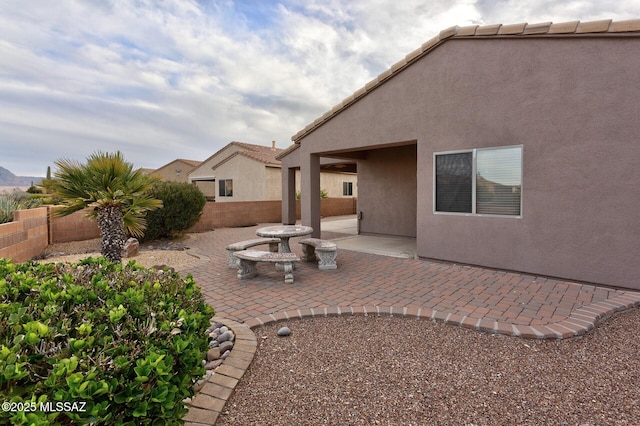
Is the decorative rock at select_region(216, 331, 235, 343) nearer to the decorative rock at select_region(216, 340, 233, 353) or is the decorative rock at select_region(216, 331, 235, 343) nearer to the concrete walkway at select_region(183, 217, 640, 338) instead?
the decorative rock at select_region(216, 340, 233, 353)

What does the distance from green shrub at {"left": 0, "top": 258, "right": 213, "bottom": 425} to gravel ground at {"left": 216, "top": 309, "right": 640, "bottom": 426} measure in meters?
0.85

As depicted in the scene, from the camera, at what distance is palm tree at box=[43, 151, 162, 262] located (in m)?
5.39

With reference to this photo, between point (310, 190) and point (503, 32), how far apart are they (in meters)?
5.95

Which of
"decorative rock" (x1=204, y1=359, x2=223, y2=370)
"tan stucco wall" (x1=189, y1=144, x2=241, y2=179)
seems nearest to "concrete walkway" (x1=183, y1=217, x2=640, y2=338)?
"decorative rock" (x1=204, y1=359, x2=223, y2=370)

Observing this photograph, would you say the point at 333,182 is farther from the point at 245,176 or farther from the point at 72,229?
the point at 72,229

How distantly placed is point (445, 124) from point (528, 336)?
4.66m

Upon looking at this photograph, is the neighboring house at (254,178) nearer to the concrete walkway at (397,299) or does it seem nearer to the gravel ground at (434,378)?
the concrete walkway at (397,299)

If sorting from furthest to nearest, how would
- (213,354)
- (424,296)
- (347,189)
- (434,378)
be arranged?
1. (347,189)
2. (424,296)
3. (213,354)
4. (434,378)

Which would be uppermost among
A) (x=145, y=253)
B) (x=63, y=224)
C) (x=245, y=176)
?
(x=245, y=176)

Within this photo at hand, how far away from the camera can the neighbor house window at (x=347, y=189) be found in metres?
24.3

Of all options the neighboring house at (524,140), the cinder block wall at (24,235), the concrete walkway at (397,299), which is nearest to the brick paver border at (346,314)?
the concrete walkway at (397,299)

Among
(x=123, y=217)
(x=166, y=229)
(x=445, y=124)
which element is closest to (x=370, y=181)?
(x=445, y=124)

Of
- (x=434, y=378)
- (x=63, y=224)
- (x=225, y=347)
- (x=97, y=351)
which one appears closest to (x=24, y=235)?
(x=63, y=224)

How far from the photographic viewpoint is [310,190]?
9586mm
